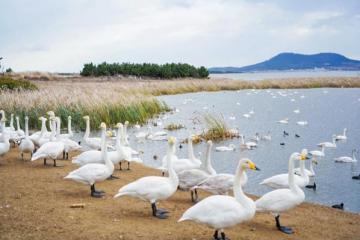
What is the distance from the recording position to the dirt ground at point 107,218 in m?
8.23

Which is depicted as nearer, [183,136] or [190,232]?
[190,232]

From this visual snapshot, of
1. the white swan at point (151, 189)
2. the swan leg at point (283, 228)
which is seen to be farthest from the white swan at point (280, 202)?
the white swan at point (151, 189)

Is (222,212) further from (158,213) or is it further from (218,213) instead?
(158,213)

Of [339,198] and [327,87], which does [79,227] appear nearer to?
[339,198]

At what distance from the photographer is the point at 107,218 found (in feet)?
29.9

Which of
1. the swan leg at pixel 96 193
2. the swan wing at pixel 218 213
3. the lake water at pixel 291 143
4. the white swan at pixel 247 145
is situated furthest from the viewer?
the white swan at pixel 247 145

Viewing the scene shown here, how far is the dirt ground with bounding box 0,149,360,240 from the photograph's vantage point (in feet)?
27.0

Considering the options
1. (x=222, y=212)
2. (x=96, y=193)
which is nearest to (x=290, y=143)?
(x=96, y=193)

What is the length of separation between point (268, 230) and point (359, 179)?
7943 mm

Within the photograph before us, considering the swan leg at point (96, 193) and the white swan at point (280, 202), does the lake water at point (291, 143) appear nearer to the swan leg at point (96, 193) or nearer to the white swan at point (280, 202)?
the white swan at point (280, 202)

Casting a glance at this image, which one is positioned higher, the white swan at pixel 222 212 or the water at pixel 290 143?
the white swan at pixel 222 212

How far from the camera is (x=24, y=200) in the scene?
1018 cm

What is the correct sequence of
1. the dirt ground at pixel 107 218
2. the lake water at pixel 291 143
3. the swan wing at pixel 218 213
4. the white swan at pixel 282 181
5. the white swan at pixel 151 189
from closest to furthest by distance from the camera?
the swan wing at pixel 218 213
the dirt ground at pixel 107 218
the white swan at pixel 151 189
the white swan at pixel 282 181
the lake water at pixel 291 143

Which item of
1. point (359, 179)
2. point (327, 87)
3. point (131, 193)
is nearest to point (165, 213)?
point (131, 193)
